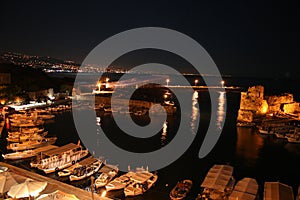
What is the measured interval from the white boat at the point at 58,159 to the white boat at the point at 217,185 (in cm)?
678

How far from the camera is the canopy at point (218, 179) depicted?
9547 millimetres

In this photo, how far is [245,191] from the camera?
30.7ft

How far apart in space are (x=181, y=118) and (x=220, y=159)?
40.2 ft

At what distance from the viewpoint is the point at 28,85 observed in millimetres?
33719

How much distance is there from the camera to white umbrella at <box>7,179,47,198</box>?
279 inches

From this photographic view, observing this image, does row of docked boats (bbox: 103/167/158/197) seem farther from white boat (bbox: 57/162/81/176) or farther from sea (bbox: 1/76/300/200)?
→ white boat (bbox: 57/162/81/176)

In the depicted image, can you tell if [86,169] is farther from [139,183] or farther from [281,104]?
[281,104]

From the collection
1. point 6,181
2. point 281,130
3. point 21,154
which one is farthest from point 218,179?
point 281,130

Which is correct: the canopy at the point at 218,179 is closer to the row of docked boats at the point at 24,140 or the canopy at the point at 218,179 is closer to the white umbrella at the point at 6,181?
the white umbrella at the point at 6,181

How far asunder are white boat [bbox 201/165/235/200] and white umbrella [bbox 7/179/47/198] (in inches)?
227

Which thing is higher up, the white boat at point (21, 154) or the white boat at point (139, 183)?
the white boat at point (21, 154)

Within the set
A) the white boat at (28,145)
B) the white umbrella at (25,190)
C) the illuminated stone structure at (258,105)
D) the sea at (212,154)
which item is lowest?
the sea at (212,154)

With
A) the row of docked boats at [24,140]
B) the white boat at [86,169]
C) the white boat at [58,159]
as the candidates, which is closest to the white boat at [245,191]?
the white boat at [86,169]

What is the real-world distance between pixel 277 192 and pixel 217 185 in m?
2.12
